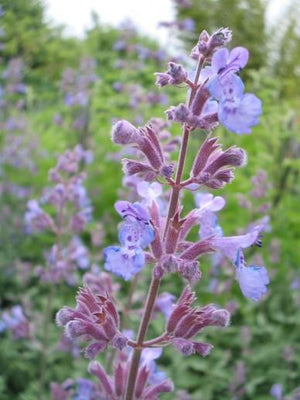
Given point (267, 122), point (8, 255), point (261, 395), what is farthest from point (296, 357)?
point (267, 122)

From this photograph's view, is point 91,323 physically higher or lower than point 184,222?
lower

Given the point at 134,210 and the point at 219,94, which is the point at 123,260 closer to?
the point at 134,210

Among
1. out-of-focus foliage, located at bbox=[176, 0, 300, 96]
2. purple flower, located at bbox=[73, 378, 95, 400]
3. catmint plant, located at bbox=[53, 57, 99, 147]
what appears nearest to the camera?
purple flower, located at bbox=[73, 378, 95, 400]

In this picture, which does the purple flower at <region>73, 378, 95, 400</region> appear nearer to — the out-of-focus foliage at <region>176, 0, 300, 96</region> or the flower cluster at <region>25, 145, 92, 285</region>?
the flower cluster at <region>25, 145, 92, 285</region>

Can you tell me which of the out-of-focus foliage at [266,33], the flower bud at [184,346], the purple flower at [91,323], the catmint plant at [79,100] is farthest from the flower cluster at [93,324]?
the out-of-focus foliage at [266,33]

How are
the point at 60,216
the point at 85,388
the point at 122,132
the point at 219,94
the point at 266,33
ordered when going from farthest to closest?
the point at 266,33
the point at 60,216
the point at 85,388
the point at 122,132
the point at 219,94

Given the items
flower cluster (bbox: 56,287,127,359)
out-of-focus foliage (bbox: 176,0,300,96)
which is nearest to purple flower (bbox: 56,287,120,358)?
flower cluster (bbox: 56,287,127,359)

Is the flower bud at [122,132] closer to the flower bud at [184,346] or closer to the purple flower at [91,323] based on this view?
the purple flower at [91,323]

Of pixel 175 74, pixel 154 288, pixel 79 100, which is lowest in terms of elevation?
pixel 154 288

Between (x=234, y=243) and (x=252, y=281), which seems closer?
(x=252, y=281)

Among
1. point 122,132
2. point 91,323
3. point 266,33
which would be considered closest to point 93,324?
point 91,323
